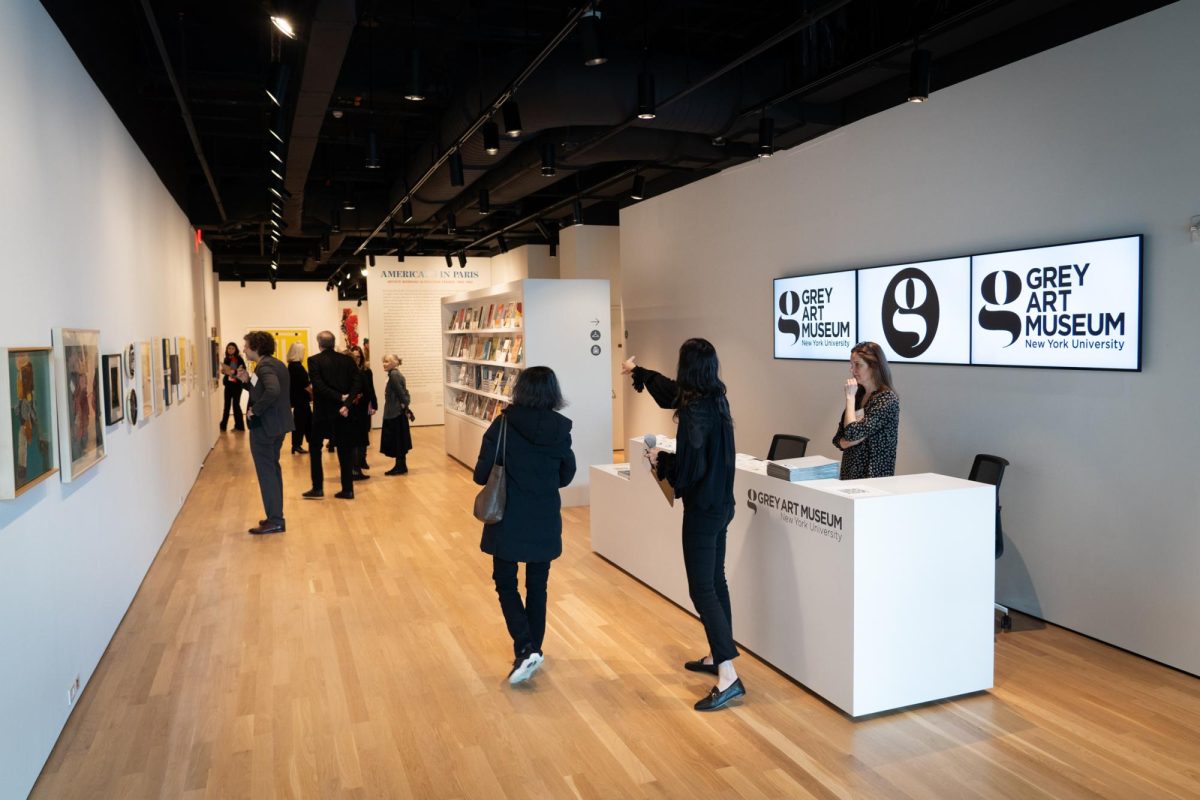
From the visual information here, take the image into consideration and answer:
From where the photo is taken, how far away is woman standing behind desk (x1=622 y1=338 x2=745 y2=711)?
153 inches

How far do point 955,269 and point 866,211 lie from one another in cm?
110

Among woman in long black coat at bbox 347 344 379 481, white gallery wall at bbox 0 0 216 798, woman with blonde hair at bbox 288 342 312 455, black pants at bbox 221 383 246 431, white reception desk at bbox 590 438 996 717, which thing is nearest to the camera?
white gallery wall at bbox 0 0 216 798

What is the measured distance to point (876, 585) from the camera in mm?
3756

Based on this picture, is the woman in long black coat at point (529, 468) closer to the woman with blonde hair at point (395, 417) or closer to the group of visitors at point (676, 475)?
the group of visitors at point (676, 475)

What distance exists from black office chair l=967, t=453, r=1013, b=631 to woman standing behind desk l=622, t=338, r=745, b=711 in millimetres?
1809

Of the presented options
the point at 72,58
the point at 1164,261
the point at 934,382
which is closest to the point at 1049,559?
the point at 934,382

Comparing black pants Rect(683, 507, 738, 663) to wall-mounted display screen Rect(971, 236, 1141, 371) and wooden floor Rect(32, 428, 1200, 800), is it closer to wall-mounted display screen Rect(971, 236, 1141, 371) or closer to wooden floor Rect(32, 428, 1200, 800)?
wooden floor Rect(32, 428, 1200, 800)

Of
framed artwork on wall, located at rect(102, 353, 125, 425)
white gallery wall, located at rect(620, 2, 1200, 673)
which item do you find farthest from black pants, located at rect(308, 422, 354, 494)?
white gallery wall, located at rect(620, 2, 1200, 673)

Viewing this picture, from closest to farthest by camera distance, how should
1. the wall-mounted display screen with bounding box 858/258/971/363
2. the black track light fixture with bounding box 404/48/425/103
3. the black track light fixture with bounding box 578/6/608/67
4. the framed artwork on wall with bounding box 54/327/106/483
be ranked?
the framed artwork on wall with bounding box 54/327/106/483 → the black track light fixture with bounding box 578/6/608/67 → the wall-mounted display screen with bounding box 858/258/971/363 → the black track light fixture with bounding box 404/48/425/103

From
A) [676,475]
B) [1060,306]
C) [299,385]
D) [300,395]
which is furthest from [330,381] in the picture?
[1060,306]

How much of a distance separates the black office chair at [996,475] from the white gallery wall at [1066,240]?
30cm

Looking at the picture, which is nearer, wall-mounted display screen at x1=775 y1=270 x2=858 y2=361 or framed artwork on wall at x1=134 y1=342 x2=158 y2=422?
framed artwork on wall at x1=134 y1=342 x2=158 y2=422

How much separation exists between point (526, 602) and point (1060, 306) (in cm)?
337

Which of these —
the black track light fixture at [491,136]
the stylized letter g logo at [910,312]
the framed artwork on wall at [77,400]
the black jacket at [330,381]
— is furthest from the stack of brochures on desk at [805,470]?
the black jacket at [330,381]
